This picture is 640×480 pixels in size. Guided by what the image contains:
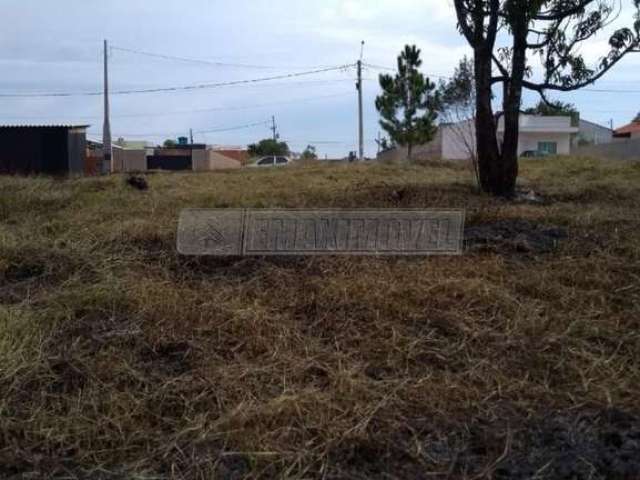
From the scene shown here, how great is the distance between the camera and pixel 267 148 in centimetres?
6825

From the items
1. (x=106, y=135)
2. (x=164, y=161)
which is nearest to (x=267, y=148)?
(x=164, y=161)

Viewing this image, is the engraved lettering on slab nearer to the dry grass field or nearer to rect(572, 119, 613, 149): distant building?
the dry grass field

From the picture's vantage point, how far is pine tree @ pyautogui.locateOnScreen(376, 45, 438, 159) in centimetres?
2847

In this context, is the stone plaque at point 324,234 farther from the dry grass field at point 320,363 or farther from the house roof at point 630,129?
the house roof at point 630,129

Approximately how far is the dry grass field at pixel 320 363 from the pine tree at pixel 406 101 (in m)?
23.3

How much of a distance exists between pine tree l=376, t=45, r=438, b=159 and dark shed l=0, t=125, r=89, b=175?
538 inches

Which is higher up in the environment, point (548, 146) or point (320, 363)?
point (548, 146)

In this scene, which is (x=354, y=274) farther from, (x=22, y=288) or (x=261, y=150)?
(x=261, y=150)

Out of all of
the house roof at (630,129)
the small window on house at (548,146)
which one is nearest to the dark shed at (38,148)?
the small window on house at (548,146)

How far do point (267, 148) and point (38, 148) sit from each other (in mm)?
49035

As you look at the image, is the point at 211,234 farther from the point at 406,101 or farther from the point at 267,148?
the point at 267,148

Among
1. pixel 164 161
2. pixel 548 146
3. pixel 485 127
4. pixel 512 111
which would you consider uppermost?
pixel 548 146

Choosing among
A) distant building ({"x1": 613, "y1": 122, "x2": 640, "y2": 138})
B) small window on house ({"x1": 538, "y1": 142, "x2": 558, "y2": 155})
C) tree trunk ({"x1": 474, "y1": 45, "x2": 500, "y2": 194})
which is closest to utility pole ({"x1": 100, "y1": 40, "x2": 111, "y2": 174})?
tree trunk ({"x1": 474, "y1": 45, "x2": 500, "y2": 194})

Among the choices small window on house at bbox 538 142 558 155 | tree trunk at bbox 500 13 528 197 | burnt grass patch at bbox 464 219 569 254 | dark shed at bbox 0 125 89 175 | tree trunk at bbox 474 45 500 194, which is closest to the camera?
burnt grass patch at bbox 464 219 569 254
